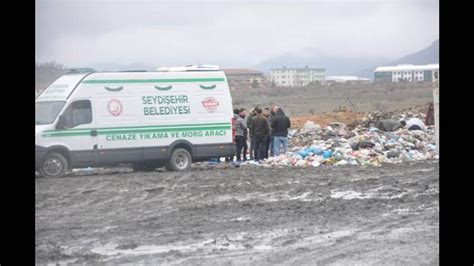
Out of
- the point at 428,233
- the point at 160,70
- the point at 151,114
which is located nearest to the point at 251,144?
the point at 151,114

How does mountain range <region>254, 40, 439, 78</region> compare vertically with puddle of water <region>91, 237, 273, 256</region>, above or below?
above

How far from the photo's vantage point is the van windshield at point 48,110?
11.9 metres

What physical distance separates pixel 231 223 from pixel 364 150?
33.2ft

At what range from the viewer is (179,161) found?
16.3 meters

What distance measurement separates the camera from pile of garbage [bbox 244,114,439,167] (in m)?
18.4

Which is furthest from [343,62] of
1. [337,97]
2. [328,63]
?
[337,97]

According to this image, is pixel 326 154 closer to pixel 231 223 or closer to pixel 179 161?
pixel 179 161

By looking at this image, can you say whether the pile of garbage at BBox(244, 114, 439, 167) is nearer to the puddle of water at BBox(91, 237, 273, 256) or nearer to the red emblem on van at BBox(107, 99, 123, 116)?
the red emblem on van at BBox(107, 99, 123, 116)

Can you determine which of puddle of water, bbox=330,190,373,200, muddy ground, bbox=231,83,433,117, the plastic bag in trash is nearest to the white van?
muddy ground, bbox=231,83,433,117

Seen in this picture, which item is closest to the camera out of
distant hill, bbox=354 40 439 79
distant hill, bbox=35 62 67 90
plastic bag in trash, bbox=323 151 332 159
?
distant hill, bbox=35 62 67 90

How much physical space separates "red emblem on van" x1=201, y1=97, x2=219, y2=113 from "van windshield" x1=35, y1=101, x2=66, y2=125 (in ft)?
9.30

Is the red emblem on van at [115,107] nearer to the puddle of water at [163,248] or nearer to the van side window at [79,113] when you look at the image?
the van side window at [79,113]
